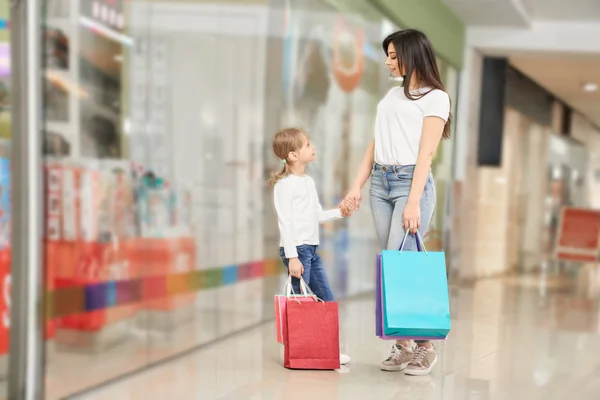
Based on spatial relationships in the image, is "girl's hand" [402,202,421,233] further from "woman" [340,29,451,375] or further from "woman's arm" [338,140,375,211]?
"woman's arm" [338,140,375,211]

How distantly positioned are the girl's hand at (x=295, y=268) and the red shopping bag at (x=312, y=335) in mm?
107

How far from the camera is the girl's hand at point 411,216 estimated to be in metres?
3.24

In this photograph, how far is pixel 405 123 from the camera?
3324 mm

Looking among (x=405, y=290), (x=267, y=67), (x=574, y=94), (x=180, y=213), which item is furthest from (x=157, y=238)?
(x=574, y=94)

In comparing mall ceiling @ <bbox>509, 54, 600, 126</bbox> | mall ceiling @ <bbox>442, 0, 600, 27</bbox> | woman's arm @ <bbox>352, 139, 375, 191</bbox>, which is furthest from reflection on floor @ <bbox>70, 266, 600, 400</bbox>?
mall ceiling @ <bbox>509, 54, 600, 126</bbox>

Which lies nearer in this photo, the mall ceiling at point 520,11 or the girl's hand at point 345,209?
the girl's hand at point 345,209

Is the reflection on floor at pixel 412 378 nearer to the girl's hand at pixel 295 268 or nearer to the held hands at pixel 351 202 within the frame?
the girl's hand at pixel 295 268

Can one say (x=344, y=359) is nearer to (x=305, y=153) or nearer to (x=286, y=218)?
(x=286, y=218)

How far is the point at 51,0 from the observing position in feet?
9.55

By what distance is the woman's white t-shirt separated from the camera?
10.8 feet

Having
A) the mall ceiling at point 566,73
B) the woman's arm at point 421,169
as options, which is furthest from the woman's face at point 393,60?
the mall ceiling at point 566,73

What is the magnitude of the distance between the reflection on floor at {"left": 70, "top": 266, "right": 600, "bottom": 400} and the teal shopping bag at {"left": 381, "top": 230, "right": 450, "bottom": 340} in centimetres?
24

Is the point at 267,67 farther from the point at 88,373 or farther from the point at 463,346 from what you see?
the point at 88,373

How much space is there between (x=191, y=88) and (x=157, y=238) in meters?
0.73
